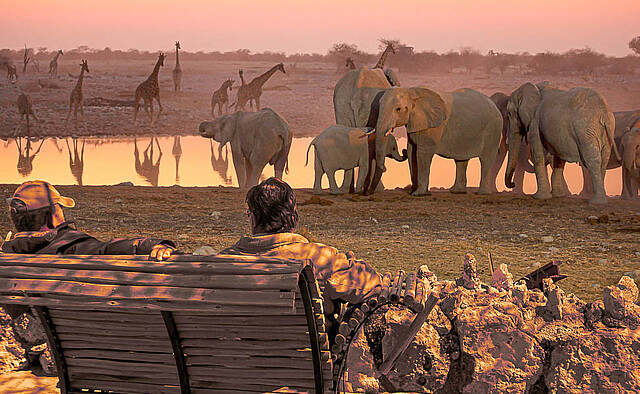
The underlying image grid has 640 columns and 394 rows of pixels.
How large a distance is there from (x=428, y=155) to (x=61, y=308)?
9708mm

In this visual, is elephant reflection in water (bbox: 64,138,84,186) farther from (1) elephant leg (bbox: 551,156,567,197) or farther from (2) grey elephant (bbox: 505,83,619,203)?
(1) elephant leg (bbox: 551,156,567,197)

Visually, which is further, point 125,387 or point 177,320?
point 125,387

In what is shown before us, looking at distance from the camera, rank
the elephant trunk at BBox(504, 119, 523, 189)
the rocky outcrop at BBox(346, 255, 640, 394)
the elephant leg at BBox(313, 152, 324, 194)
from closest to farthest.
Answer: the rocky outcrop at BBox(346, 255, 640, 394), the elephant leg at BBox(313, 152, 324, 194), the elephant trunk at BBox(504, 119, 523, 189)

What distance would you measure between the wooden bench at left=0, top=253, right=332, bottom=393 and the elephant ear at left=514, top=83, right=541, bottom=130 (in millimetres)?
9417

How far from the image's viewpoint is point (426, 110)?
1168 cm

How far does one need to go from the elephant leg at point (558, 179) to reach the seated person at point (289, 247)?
29.0 feet

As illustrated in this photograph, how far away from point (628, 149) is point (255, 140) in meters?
5.10

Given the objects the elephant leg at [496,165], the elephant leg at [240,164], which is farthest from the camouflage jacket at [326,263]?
the elephant leg at [496,165]

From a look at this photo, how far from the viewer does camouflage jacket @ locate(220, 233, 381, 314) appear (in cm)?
254

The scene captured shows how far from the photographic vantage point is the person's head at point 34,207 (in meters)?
2.77

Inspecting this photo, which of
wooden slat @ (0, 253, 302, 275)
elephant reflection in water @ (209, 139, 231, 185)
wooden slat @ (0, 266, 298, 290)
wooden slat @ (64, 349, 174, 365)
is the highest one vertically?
wooden slat @ (0, 253, 302, 275)

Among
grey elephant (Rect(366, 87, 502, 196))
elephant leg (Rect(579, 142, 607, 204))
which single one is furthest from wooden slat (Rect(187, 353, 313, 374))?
grey elephant (Rect(366, 87, 502, 196))

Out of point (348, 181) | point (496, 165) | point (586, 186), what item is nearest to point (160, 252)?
point (348, 181)

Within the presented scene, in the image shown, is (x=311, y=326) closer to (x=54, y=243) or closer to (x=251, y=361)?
(x=251, y=361)
